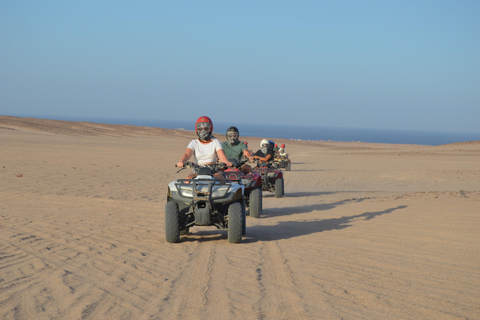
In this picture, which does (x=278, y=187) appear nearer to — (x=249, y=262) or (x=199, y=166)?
(x=199, y=166)

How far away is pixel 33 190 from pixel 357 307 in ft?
39.8

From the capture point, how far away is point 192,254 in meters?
6.88

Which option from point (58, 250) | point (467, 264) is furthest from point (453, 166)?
point (58, 250)

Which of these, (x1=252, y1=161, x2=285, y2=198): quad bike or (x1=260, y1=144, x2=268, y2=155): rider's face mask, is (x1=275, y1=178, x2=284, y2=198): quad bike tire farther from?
(x1=260, y1=144, x2=268, y2=155): rider's face mask

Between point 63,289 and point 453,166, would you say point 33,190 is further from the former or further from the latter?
point 453,166

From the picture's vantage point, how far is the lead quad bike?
7.25 metres

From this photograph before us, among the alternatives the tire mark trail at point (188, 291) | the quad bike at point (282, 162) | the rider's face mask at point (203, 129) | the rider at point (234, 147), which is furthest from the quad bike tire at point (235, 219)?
the quad bike at point (282, 162)

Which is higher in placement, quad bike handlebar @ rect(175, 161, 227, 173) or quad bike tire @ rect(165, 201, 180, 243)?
quad bike handlebar @ rect(175, 161, 227, 173)

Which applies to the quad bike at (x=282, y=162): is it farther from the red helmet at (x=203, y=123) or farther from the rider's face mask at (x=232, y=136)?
the red helmet at (x=203, y=123)

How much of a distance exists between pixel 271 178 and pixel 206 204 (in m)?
8.17

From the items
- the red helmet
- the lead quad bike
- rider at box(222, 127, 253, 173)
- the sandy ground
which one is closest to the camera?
the sandy ground

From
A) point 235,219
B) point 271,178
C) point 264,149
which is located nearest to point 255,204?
point 235,219

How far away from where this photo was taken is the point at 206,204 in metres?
7.28

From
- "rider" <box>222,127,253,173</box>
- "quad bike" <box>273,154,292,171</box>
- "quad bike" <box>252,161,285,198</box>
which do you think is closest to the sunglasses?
"rider" <box>222,127,253,173</box>
